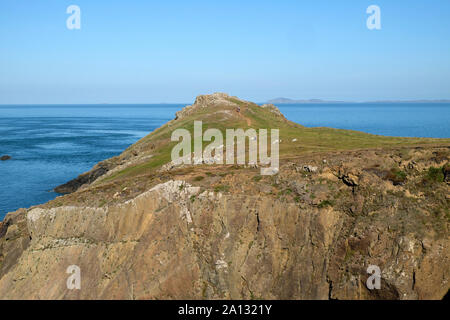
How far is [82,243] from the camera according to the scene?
1200 inches

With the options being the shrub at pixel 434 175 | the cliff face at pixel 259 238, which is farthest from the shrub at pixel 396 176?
the shrub at pixel 434 175

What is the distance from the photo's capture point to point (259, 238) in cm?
2925

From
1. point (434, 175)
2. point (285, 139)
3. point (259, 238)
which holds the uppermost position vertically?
point (285, 139)

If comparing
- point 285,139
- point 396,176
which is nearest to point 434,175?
point 396,176

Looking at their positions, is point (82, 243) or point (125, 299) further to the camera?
point (82, 243)

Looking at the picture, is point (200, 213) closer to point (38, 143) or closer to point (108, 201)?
point (108, 201)

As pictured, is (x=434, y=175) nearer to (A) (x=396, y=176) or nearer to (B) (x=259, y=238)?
(A) (x=396, y=176)

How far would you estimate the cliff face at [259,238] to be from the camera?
26.2m

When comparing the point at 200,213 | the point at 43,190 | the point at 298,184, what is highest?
the point at 298,184

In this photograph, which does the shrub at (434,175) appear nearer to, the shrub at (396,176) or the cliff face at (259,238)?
the cliff face at (259,238)

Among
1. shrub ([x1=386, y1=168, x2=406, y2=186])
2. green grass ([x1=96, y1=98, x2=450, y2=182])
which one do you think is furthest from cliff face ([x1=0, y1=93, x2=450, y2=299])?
green grass ([x1=96, y1=98, x2=450, y2=182])

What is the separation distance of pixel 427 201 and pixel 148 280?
20686 millimetres
